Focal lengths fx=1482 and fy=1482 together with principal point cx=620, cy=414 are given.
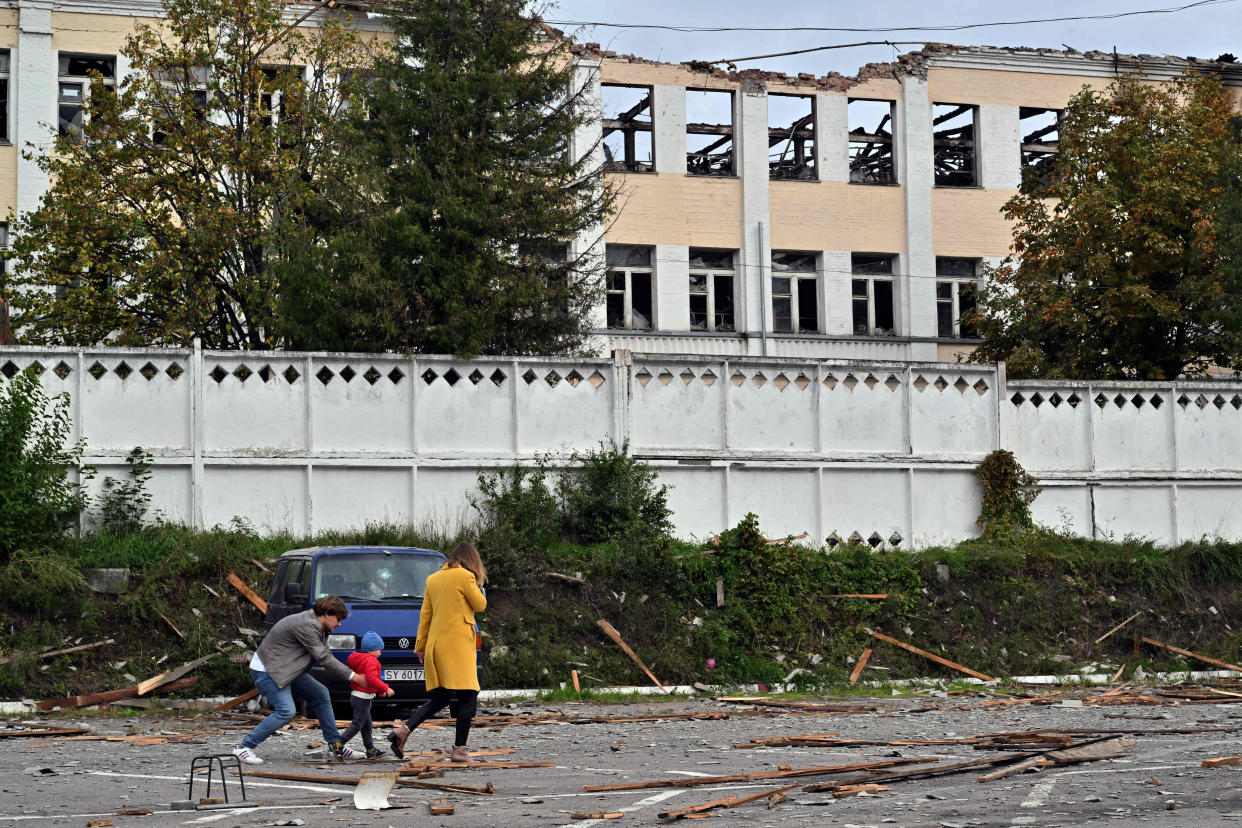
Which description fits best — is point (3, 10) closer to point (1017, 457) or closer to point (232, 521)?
point (232, 521)

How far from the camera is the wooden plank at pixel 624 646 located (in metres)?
18.1

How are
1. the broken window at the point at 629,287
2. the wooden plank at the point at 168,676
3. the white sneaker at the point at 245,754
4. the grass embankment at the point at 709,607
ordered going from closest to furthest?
1. the white sneaker at the point at 245,754
2. the wooden plank at the point at 168,676
3. the grass embankment at the point at 709,607
4. the broken window at the point at 629,287

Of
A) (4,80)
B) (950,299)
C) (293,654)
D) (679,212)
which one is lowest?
(293,654)

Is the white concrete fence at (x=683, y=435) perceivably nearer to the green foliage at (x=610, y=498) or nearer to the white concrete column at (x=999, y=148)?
the green foliage at (x=610, y=498)

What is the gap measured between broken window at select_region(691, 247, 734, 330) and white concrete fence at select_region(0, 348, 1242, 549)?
57.9 feet

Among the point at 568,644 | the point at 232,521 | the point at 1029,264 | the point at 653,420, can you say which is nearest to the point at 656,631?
the point at 568,644

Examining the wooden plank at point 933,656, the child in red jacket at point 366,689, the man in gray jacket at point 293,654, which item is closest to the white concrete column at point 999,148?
the wooden plank at point 933,656

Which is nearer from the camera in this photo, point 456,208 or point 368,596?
point 368,596

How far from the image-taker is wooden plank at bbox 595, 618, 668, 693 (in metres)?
18.1

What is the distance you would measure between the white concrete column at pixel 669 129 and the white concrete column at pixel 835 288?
4721mm

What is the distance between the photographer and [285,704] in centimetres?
1150

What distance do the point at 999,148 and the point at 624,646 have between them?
1070 inches

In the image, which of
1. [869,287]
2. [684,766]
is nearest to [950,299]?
[869,287]

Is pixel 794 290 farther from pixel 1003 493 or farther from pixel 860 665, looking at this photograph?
pixel 860 665
